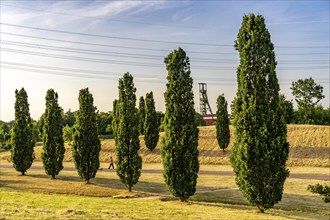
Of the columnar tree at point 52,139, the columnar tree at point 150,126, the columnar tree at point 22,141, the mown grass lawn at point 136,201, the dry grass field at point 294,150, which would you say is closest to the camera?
the mown grass lawn at point 136,201

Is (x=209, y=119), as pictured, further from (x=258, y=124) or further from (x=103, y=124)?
(x=258, y=124)

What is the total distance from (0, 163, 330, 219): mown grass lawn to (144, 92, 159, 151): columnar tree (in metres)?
18.3

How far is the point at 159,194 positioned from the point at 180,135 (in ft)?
23.4

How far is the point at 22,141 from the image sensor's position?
4769 centimetres

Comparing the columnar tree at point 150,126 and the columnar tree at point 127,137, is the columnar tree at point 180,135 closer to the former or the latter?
the columnar tree at point 127,137

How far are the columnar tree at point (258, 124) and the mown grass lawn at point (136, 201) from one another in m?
1.71

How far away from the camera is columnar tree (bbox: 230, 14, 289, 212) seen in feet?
75.6

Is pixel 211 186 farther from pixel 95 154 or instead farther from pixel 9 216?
pixel 9 216

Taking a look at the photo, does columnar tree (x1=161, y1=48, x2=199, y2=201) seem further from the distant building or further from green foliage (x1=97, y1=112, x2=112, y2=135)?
the distant building

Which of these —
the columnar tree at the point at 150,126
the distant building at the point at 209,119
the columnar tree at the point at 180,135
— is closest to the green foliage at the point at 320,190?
the columnar tree at the point at 180,135

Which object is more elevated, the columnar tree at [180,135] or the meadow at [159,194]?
the columnar tree at [180,135]

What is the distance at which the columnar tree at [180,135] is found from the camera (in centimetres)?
2844

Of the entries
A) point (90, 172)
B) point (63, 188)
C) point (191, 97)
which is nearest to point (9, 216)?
point (191, 97)

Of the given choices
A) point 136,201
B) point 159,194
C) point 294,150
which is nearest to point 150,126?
point 294,150
